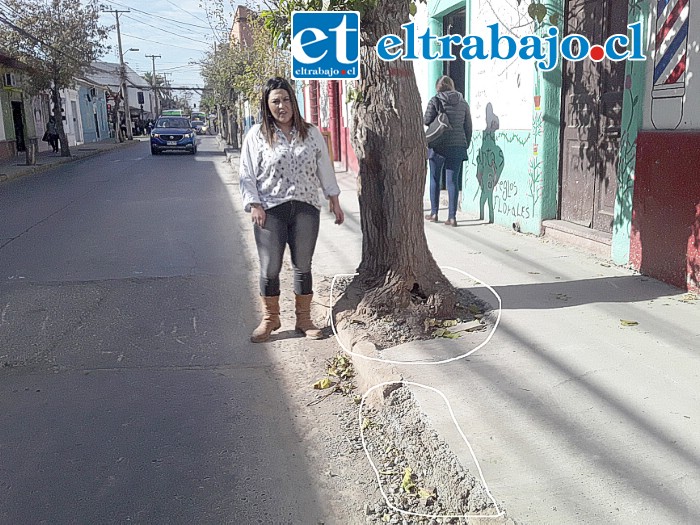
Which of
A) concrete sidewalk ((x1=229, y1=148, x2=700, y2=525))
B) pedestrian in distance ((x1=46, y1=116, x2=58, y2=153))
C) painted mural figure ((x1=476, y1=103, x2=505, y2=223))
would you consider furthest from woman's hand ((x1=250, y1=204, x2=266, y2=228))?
pedestrian in distance ((x1=46, y1=116, x2=58, y2=153))

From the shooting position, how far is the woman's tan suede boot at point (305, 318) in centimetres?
486

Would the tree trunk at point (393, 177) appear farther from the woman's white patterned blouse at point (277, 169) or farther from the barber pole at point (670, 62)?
the barber pole at point (670, 62)

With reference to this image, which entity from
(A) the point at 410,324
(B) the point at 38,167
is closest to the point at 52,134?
(B) the point at 38,167

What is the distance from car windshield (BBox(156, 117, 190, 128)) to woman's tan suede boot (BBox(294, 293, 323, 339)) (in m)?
26.8

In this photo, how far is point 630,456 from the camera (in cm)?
278

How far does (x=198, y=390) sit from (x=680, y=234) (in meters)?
3.61

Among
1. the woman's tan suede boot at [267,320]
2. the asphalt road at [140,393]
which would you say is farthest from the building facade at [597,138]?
the asphalt road at [140,393]

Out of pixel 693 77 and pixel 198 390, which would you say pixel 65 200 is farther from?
pixel 693 77

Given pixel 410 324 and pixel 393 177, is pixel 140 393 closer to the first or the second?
pixel 410 324

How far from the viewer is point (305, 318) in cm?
494

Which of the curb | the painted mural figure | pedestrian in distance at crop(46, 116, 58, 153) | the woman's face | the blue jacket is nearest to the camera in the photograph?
the woman's face

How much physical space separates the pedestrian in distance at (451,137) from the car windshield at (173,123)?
23661 millimetres

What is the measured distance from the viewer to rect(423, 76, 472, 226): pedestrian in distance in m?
8.10

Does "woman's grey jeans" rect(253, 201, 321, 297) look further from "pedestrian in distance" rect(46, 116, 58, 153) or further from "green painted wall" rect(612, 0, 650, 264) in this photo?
"pedestrian in distance" rect(46, 116, 58, 153)
